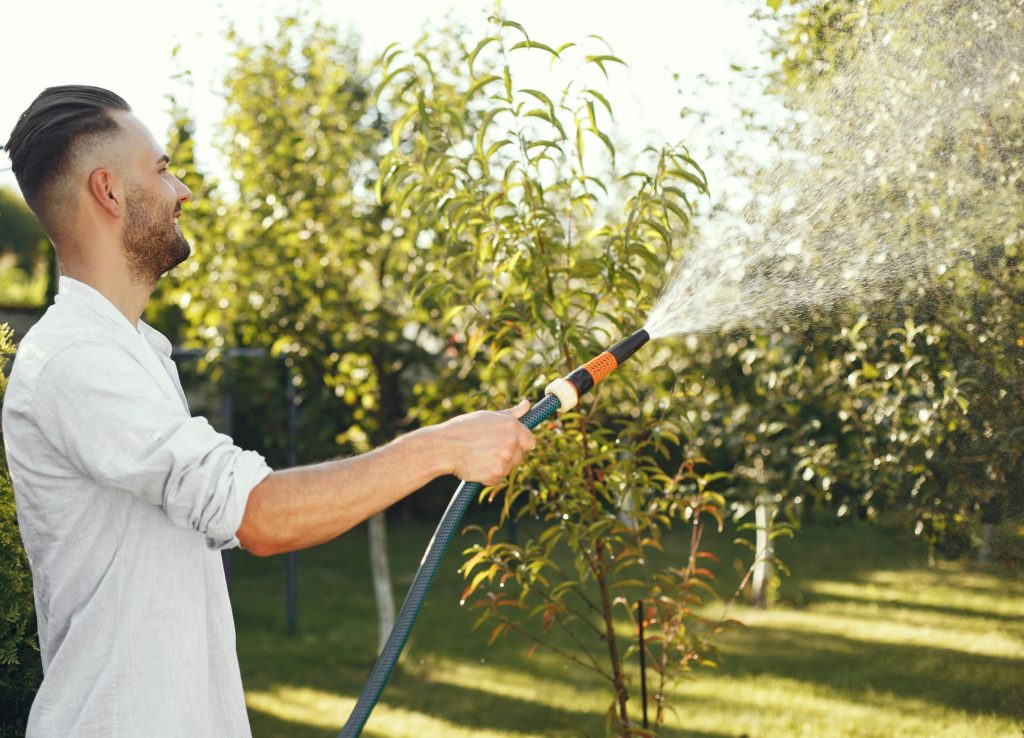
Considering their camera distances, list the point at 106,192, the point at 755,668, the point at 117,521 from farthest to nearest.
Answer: the point at 755,668
the point at 106,192
the point at 117,521

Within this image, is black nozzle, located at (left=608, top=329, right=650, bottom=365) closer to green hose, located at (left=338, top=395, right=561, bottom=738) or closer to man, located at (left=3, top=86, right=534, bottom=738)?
green hose, located at (left=338, top=395, right=561, bottom=738)

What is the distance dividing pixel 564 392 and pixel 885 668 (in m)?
4.83

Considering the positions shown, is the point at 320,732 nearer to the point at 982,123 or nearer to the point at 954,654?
the point at 954,654

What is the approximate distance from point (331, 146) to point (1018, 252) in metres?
3.71

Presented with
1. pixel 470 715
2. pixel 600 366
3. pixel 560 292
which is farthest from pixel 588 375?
pixel 470 715

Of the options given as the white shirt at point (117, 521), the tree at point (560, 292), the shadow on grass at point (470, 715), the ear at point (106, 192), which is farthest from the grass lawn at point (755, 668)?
the ear at point (106, 192)

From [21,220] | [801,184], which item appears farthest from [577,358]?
[21,220]

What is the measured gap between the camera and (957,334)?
11.2 feet

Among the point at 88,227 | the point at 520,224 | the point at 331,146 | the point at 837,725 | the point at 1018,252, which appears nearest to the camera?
the point at 88,227

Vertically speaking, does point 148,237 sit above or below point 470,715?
above

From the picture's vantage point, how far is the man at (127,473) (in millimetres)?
1407

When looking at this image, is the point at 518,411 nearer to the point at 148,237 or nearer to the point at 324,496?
the point at 324,496

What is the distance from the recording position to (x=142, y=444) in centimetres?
139

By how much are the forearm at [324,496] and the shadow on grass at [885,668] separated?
4.23m
